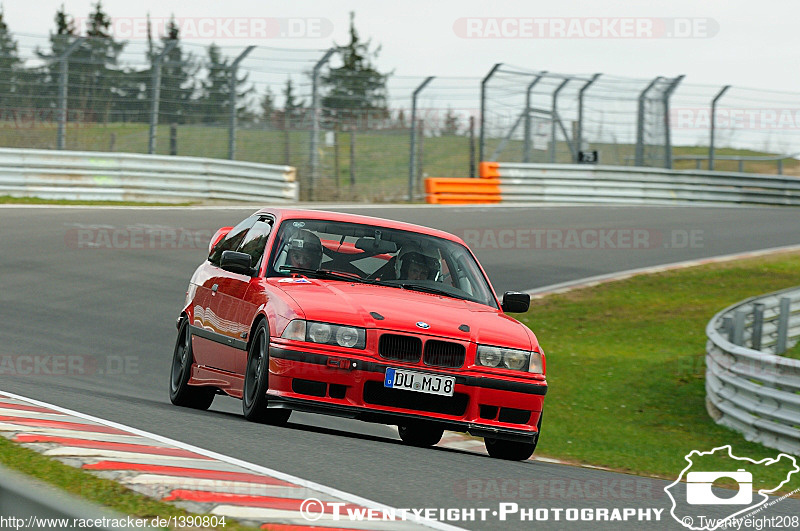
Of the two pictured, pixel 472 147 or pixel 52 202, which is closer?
pixel 52 202

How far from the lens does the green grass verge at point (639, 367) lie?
10047 millimetres

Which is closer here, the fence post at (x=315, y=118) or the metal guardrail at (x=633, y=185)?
the fence post at (x=315, y=118)

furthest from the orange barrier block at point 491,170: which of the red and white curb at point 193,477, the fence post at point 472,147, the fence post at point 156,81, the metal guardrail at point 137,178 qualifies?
the red and white curb at point 193,477

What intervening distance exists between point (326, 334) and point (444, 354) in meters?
0.72

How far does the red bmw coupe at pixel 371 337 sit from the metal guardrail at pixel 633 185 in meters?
21.7

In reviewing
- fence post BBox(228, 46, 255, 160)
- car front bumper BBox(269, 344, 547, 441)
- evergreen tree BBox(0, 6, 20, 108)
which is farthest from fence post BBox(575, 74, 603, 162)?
car front bumper BBox(269, 344, 547, 441)

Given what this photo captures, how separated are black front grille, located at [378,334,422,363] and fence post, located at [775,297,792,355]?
7.94 m

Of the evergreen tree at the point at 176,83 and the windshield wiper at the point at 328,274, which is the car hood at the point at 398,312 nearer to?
the windshield wiper at the point at 328,274

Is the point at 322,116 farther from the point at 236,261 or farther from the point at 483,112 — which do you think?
the point at 236,261

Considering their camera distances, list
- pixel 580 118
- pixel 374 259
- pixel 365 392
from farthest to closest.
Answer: pixel 580 118 → pixel 374 259 → pixel 365 392

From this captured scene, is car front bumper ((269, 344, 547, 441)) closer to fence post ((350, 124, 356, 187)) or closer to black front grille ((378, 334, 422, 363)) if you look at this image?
black front grille ((378, 334, 422, 363))

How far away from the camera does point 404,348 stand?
7195mm

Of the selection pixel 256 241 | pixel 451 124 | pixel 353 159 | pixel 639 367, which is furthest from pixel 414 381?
pixel 451 124

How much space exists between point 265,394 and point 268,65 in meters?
20.8
